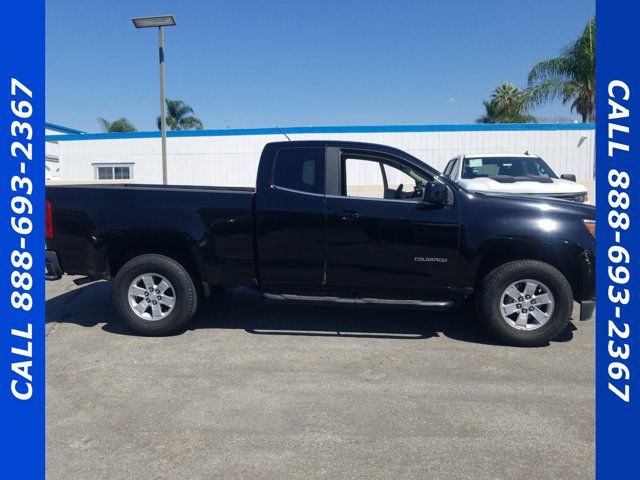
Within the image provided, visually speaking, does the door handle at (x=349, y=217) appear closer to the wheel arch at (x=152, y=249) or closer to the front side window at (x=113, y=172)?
the wheel arch at (x=152, y=249)

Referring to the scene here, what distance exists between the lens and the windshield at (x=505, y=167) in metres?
10.1

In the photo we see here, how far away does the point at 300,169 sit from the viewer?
17.6 ft

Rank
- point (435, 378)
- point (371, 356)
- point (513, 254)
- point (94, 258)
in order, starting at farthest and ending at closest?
point (94, 258) < point (513, 254) < point (371, 356) < point (435, 378)

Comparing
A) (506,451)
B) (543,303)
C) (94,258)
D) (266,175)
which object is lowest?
(506,451)

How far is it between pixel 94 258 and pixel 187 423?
267 centimetres

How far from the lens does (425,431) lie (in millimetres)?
3381

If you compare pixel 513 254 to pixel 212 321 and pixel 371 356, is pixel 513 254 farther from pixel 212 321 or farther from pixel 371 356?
pixel 212 321

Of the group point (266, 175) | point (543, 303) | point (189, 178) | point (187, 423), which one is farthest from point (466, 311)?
Result: point (189, 178)

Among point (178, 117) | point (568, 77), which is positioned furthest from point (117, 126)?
point (568, 77)

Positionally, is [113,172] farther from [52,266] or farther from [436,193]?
[436,193]

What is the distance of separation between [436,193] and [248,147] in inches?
664

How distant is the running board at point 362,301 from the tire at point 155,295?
0.83 meters

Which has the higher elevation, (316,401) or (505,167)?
(505,167)

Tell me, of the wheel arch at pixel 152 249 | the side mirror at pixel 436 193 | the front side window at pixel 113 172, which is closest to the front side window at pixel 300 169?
the side mirror at pixel 436 193
